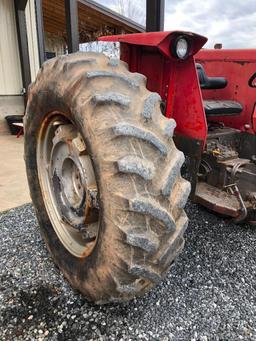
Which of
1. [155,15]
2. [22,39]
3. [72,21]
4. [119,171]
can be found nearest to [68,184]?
[119,171]

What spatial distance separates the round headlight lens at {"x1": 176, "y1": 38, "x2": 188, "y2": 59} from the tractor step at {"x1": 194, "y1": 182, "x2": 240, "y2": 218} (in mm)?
877

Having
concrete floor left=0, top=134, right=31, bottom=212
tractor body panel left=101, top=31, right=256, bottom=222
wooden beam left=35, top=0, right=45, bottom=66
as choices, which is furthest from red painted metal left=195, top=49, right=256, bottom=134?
wooden beam left=35, top=0, right=45, bottom=66

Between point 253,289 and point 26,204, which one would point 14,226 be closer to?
point 26,204

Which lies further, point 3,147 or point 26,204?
point 3,147

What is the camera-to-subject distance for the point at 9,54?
7699 mm

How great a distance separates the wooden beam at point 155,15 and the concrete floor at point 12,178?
7.82 feet

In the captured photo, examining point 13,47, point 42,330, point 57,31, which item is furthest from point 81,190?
point 57,31

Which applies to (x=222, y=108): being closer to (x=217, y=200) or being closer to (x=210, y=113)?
(x=210, y=113)

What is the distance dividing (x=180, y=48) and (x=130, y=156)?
75cm

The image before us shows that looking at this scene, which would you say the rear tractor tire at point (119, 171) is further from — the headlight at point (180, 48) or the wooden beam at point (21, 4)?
the wooden beam at point (21, 4)

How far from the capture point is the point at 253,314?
195cm

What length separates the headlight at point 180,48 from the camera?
1.75 m

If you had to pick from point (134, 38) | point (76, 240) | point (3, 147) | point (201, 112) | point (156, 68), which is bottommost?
point (3, 147)

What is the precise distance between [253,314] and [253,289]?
238mm
